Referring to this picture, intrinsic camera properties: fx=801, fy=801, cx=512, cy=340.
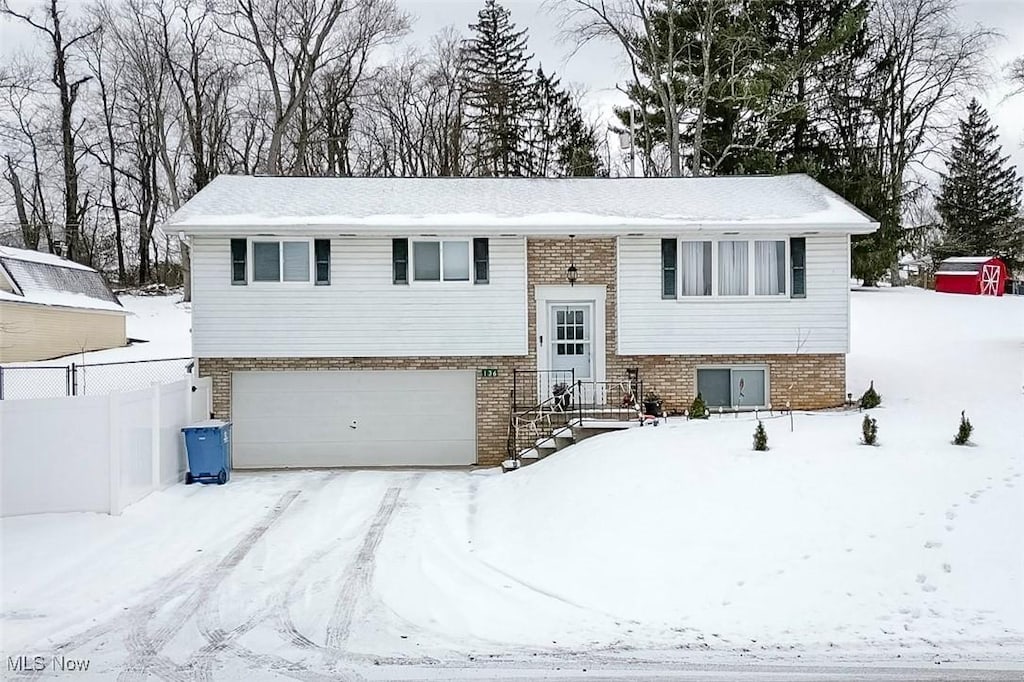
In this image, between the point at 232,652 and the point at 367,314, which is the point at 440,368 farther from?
the point at 232,652

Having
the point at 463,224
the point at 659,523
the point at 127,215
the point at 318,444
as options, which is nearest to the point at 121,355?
the point at 318,444

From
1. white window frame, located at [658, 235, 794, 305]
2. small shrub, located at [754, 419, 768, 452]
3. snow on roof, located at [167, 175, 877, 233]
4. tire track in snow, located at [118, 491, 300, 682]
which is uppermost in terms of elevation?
snow on roof, located at [167, 175, 877, 233]

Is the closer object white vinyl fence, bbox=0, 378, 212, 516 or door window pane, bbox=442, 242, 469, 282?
white vinyl fence, bbox=0, 378, 212, 516

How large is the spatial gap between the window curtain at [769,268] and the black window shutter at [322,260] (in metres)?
8.08

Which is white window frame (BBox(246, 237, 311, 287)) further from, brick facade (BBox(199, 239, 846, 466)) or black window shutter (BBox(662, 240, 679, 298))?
black window shutter (BBox(662, 240, 679, 298))

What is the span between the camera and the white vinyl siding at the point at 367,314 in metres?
15.0

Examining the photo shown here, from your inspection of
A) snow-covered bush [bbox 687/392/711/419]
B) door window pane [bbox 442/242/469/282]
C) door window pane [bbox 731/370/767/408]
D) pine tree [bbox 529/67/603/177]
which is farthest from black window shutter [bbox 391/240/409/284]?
pine tree [bbox 529/67/603/177]

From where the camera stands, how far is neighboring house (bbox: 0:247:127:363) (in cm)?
2325

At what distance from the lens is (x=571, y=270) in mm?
15352

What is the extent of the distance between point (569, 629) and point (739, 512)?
310 cm

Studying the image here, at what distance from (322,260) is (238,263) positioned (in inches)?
61.0

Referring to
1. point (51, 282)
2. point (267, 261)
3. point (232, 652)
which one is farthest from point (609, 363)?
point (51, 282)

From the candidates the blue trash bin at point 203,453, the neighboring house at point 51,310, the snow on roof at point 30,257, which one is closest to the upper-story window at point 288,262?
the blue trash bin at point 203,453

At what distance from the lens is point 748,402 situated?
15438 millimetres
